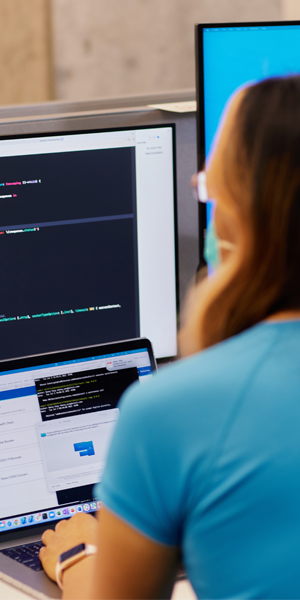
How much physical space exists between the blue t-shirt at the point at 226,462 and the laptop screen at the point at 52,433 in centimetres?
43

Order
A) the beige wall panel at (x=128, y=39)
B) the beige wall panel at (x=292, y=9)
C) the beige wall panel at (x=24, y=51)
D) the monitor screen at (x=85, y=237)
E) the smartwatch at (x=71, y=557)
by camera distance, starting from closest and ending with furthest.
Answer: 1. the smartwatch at (x=71, y=557)
2. the monitor screen at (x=85, y=237)
3. the beige wall panel at (x=292, y=9)
4. the beige wall panel at (x=24, y=51)
5. the beige wall panel at (x=128, y=39)

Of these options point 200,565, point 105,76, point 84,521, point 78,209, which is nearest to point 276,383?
point 200,565

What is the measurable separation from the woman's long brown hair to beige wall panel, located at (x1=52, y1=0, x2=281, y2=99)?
2658 millimetres

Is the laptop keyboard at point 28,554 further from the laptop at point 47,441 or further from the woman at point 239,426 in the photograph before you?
the woman at point 239,426

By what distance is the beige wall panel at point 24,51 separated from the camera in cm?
276

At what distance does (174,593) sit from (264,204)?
0.53 meters

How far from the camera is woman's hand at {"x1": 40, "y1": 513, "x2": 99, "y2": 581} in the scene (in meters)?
0.80

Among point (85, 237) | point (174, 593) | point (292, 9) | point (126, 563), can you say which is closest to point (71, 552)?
point (174, 593)

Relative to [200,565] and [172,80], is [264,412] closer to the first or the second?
[200,565]

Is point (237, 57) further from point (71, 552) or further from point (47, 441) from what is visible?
point (71, 552)

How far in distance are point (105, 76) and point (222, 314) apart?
273 cm

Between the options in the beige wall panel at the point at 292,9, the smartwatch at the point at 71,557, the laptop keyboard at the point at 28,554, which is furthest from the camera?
the beige wall panel at the point at 292,9

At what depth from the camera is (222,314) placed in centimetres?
51

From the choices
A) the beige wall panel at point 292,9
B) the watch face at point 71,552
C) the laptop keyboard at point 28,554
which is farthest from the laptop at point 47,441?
the beige wall panel at point 292,9
